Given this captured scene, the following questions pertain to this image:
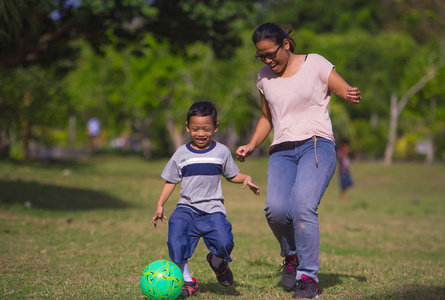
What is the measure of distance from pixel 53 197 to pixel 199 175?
10722 millimetres

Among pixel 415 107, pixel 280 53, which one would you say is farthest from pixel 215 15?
pixel 415 107

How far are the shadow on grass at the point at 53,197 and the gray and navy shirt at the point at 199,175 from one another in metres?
8.73

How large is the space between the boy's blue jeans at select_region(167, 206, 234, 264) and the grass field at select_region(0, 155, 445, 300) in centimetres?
44

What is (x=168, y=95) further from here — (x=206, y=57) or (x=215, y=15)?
(x=215, y=15)

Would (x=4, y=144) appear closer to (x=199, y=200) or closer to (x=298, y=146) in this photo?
(x=199, y=200)

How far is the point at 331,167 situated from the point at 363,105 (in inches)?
1920

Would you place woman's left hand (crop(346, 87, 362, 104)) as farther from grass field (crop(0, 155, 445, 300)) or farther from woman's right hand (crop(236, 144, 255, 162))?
grass field (crop(0, 155, 445, 300))

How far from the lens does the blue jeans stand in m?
5.22

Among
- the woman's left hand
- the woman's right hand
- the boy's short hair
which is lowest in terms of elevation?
the woman's right hand

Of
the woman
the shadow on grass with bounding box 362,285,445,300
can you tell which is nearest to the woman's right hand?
the woman

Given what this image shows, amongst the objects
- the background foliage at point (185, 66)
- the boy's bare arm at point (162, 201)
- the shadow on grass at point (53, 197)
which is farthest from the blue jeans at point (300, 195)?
the shadow on grass at point (53, 197)

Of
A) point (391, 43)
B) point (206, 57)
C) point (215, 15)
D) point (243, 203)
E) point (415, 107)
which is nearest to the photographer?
point (215, 15)

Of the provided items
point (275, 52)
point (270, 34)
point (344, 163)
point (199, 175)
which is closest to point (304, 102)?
point (275, 52)

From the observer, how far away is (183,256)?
17.3 feet
